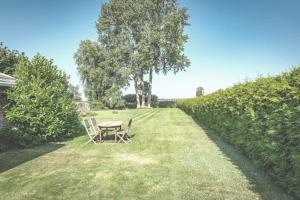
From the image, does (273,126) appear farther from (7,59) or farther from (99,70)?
(99,70)

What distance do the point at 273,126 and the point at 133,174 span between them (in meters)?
3.65

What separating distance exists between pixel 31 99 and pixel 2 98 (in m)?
2.09

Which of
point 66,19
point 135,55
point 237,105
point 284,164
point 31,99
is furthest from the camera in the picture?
point 135,55

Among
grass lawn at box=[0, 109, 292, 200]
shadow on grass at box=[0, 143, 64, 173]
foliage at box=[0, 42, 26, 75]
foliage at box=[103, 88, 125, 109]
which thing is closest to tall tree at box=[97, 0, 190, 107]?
foliage at box=[103, 88, 125, 109]

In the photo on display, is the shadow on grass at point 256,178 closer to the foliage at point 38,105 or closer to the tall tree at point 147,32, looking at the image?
the foliage at point 38,105

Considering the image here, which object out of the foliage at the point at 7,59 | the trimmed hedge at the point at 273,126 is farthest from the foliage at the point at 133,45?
the trimmed hedge at the point at 273,126

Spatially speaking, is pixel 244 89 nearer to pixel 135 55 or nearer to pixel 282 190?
pixel 282 190

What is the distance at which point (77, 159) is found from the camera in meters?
7.74

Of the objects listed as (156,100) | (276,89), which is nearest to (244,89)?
(276,89)

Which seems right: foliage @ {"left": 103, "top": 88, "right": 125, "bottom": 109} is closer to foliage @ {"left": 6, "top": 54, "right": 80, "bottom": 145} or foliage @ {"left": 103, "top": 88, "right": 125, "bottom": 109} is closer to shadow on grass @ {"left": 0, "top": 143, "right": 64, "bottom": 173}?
foliage @ {"left": 6, "top": 54, "right": 80, "bottom": 145}

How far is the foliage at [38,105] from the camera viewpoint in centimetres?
1035

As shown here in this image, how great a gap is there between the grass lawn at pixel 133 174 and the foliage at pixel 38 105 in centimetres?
141

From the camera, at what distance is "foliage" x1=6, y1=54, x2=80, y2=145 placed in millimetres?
10352

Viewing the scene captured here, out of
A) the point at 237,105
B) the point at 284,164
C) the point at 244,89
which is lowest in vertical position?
the point at 284,164
